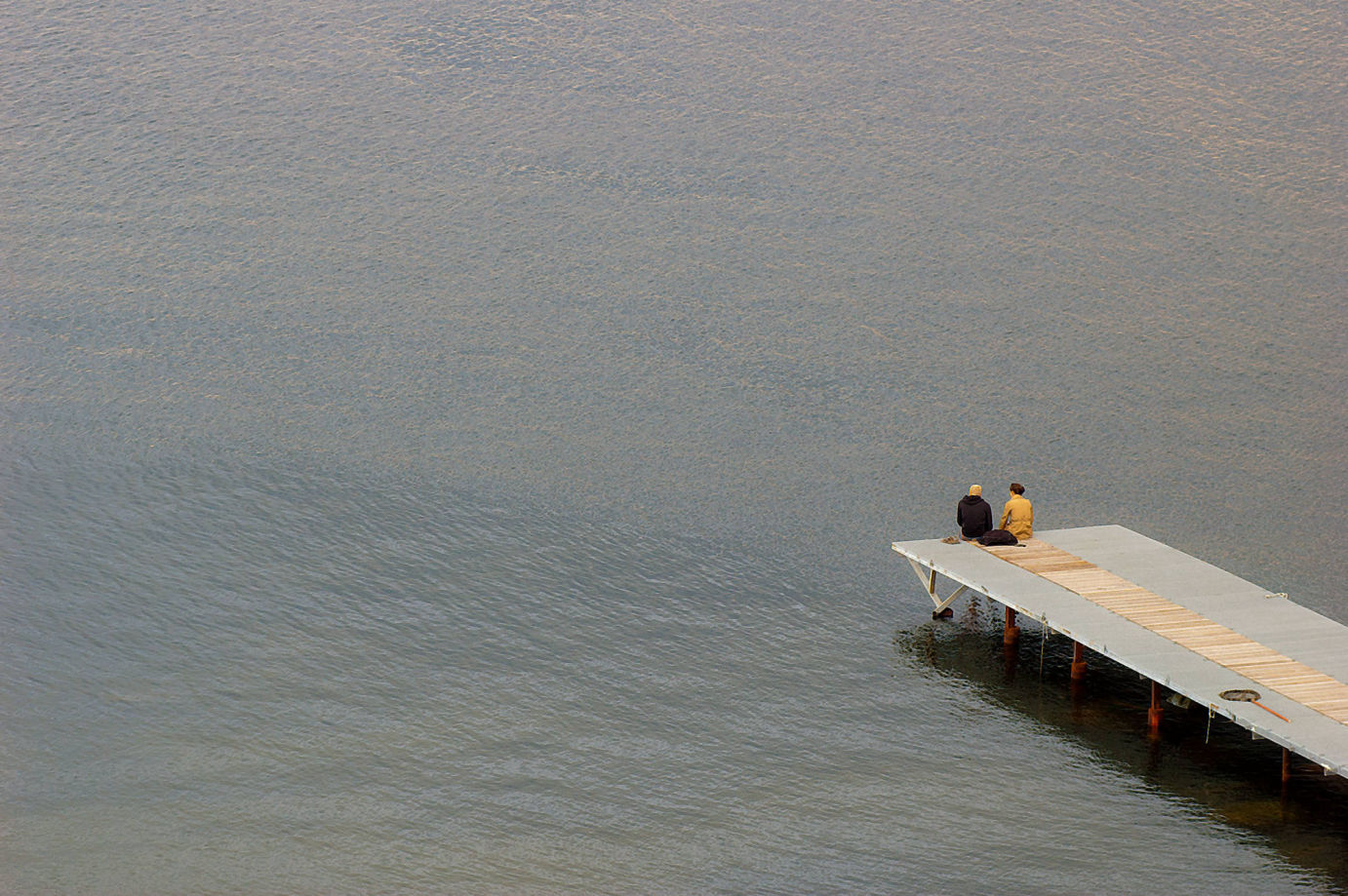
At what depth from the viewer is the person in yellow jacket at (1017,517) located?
114 ft

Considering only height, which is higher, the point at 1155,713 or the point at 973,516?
the point at 973,516

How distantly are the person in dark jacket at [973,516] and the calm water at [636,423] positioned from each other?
2247 mm

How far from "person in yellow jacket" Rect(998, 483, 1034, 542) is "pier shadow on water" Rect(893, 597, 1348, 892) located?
6.94ft

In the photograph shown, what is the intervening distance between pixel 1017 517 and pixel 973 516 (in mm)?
1051

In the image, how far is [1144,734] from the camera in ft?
97.7

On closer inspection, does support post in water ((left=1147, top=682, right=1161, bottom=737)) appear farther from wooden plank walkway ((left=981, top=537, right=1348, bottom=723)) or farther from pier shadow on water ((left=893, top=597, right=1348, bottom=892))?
wooden plank walkway ((left=981, top=537, right=1348, bottom=723))

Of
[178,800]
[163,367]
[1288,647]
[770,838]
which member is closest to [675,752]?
[770,838]

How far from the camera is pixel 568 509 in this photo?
134ft

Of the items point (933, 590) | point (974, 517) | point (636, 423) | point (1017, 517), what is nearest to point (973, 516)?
point (974, 517)

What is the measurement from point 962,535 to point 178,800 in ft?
59.2

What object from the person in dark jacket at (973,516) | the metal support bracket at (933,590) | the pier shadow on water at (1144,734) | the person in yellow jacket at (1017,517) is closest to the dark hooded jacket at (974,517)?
the person in dark jacket at (973,516)

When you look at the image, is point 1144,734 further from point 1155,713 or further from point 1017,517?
point 1017,517

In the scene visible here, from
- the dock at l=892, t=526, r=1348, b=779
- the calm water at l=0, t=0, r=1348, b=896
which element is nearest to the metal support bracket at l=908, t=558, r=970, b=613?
the dock at l=892, t=526, r=1348, b=779

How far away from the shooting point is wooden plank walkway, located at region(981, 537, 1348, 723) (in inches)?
1081
